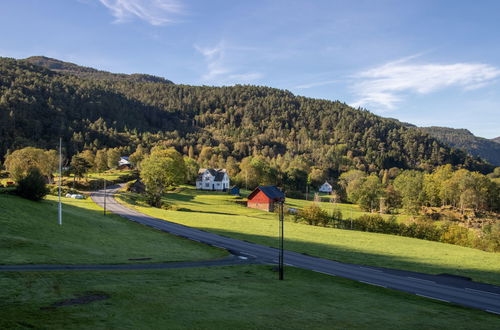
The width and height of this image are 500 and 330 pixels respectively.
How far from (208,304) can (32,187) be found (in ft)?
138

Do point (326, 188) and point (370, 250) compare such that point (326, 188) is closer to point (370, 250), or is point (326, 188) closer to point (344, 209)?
point (344, 209)

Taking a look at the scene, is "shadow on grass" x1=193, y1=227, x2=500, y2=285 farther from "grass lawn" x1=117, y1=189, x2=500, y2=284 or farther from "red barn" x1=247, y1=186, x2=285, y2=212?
"red barn" x1=247, y1=186, x2=285, y2=212

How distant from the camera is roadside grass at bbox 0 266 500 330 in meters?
14.2

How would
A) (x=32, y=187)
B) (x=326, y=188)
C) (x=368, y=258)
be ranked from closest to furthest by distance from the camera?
(x=368, y=258) → (x=32, y=187) → (x=326, y=188)

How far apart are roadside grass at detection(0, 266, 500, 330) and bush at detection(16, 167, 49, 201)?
107ft

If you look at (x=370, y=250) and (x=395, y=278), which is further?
(x=370, y=250)

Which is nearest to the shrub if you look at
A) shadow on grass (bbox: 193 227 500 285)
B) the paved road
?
shadow on grass (bbox: 193 227 500 285)

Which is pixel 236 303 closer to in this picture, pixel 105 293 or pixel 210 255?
pixel 105 293

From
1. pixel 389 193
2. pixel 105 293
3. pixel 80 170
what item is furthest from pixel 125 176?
pixel 105 293

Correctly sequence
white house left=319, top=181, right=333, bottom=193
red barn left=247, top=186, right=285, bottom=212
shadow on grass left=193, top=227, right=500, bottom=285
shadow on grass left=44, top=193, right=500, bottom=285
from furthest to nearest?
white house left=319, top=181, right=333, bottom=193, red barn left=247, top=186, right=285, bottom=212, shadow on grass left=44, top=193, right=500, bottom=285, shadow on grass left=193, top=227, right=500, bottom=285

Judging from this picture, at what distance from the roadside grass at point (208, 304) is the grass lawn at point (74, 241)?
19.0 feet

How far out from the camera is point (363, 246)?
168 feet

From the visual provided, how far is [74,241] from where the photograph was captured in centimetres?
3456

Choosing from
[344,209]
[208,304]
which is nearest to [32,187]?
[208,304]
